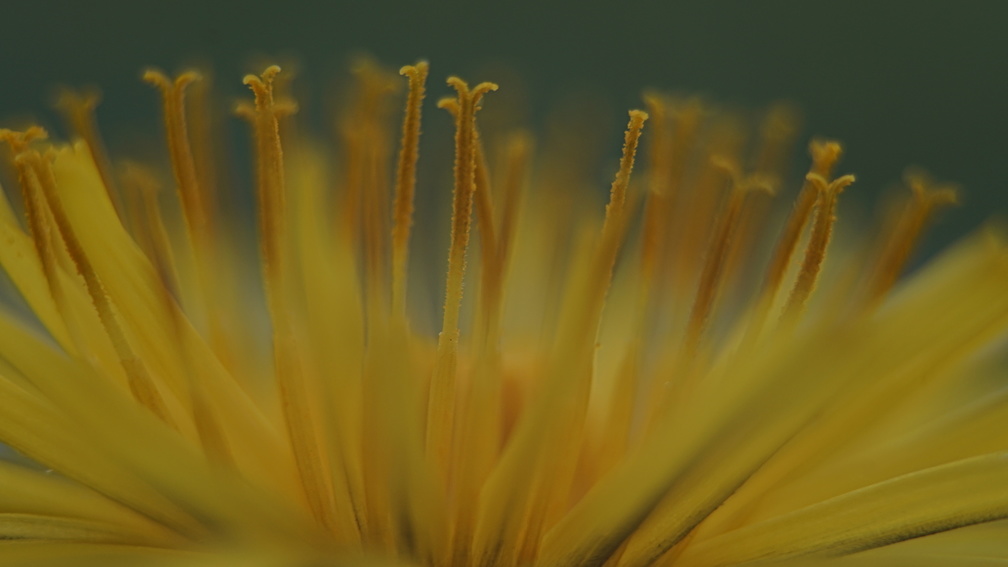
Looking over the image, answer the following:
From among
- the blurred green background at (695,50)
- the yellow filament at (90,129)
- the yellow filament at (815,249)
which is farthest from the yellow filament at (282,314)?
the blurred green background at (695,50)

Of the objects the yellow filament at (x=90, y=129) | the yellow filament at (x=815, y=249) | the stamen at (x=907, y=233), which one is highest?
the yellow filament at (x=90, y=129)

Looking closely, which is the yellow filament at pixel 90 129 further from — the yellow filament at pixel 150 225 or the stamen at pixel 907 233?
the stamen at pixel 907 233

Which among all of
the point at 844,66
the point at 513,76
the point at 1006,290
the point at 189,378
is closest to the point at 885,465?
the point at 1006,290

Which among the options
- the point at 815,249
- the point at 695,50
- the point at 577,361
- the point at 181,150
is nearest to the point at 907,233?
the point at 815,249

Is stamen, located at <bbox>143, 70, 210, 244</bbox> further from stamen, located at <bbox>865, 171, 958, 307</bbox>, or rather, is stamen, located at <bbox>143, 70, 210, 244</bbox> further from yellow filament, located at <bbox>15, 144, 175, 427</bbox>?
stamen, located at <bbox>865, 171, 958, 307</bbox>

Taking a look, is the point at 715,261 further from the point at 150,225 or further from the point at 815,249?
the point at 150,225

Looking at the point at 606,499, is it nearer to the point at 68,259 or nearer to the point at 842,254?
the point at 68,259

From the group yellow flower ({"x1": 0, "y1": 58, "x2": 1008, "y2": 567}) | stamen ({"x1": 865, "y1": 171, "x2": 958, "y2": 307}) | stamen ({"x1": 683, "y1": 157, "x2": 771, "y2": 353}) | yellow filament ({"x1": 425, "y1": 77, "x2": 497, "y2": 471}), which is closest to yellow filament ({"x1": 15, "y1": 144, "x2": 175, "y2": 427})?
yellow flower ({"x1": 0, "y1": 58, "x2": 1008, "y2": 567})
